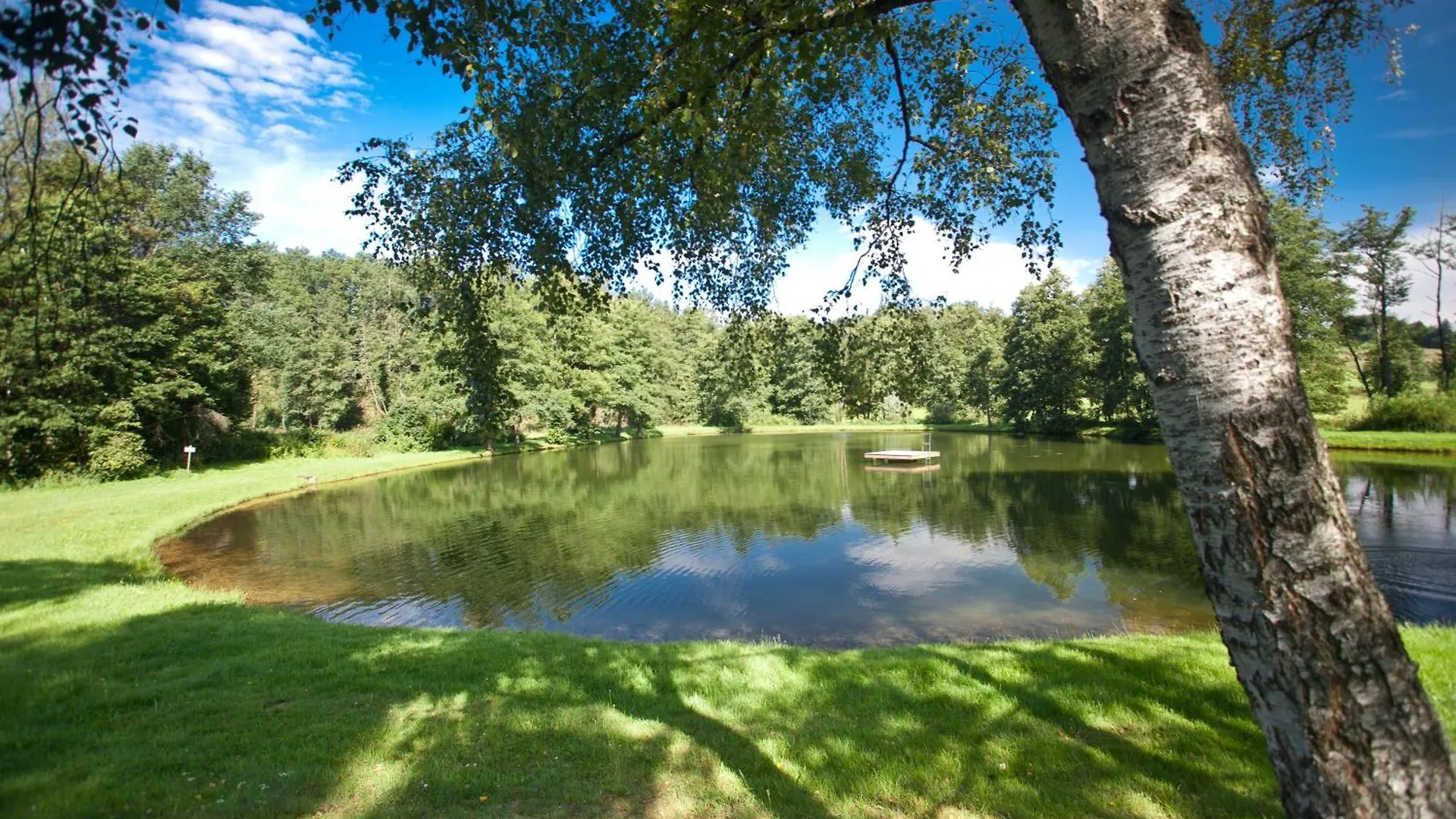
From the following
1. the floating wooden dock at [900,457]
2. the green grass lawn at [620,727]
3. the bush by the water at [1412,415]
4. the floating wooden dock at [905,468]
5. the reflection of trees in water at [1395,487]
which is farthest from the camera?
the floating wooden dock at [900,457]

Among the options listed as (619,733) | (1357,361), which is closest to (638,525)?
(619,733)

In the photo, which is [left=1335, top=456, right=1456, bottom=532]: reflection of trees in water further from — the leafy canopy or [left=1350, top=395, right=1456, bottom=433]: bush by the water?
the leafy canopy

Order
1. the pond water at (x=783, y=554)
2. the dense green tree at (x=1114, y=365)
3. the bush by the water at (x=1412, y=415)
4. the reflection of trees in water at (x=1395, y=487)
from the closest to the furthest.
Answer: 1. the pond water at (x=783, y=554)
2. the reflection of trees in water at (x=1395, y=487)
3. the bush by the water at (x=1412, y=415)
4. the dense green tree at (x=1114, y=365)

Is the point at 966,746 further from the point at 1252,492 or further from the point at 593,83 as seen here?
the point at 593,83

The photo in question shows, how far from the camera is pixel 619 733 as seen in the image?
185 inches

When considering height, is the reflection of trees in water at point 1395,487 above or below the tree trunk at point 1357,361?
below

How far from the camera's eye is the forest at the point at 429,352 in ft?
19.8

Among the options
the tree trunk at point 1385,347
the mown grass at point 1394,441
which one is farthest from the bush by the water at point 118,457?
the tree trunk at point 1385,347

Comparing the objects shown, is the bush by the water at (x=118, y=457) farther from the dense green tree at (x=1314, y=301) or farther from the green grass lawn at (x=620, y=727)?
the dense green tree at (x=1314, y=301)

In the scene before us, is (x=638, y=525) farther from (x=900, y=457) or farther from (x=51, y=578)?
(x=900, y=457)

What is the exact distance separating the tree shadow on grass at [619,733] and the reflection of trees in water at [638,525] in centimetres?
640

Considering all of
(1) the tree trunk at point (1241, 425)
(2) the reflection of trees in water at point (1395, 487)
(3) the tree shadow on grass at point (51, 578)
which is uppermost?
(1) the tree trunk at point (1241, 425)

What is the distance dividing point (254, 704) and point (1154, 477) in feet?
100.0

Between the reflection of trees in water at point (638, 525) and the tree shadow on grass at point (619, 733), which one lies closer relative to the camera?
the tree shadow on grass at point (619, 733)
